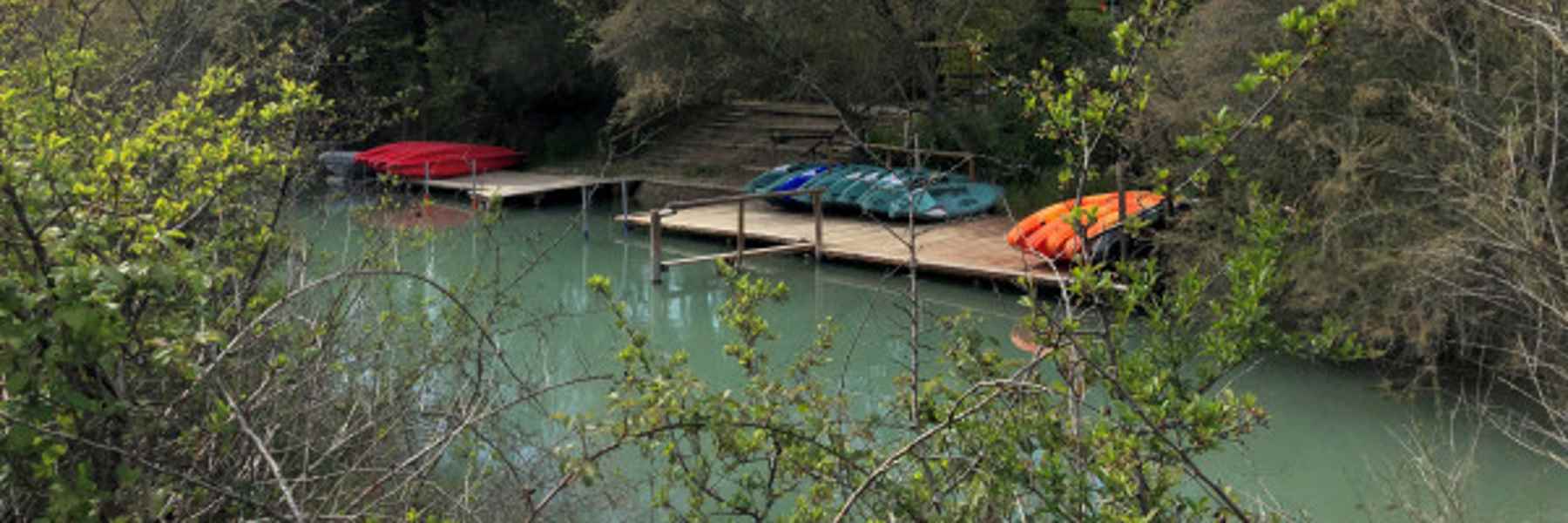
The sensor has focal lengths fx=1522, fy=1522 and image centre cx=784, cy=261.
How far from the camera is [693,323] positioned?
38.8ft

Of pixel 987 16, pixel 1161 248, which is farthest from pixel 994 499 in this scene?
pixel 987 16

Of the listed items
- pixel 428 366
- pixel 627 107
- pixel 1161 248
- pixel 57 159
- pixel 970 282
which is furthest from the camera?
pixel 627 107

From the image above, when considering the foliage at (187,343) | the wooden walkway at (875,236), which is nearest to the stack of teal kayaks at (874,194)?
the wooden walkway at (875,236)

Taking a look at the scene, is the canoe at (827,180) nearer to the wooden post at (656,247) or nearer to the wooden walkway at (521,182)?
the wooden post at (656,247)

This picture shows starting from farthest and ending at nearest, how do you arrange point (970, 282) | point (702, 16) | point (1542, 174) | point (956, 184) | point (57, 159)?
point (702, 16) < point (956, 184) < point (970, 282) < point (1542, 174) < point (57, 159)

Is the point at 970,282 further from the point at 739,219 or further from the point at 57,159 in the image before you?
the point at 57,159

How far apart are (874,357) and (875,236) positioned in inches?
164

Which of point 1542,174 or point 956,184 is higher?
point 1542,174

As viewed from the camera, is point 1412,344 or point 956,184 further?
point 956,184

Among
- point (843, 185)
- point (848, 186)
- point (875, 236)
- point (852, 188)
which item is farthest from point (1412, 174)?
point (843, 185)

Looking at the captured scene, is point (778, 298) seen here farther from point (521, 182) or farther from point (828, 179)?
point (521, 182)

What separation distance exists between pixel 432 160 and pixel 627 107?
2.89 metres

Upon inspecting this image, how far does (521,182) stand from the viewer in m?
19.6

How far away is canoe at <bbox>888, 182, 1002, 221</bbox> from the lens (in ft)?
48.3
